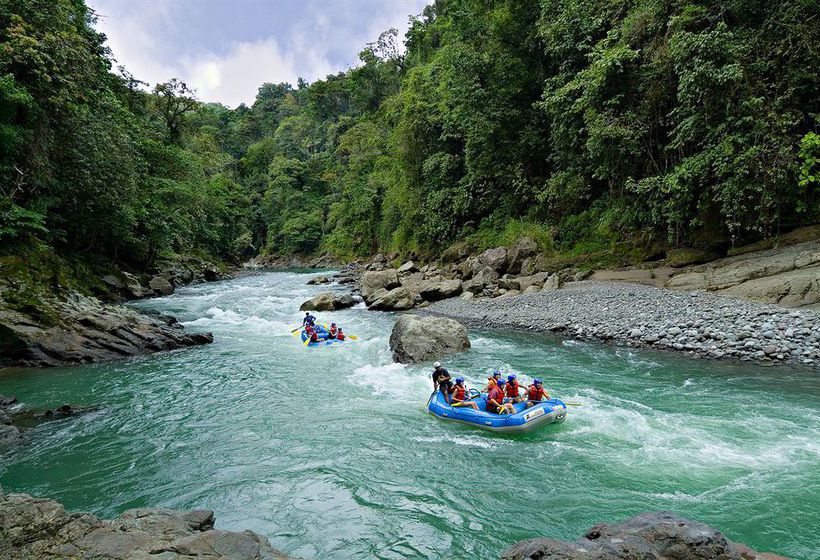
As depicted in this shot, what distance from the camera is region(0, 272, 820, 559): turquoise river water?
17.5ft

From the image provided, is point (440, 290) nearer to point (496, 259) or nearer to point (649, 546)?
point (496, 259)

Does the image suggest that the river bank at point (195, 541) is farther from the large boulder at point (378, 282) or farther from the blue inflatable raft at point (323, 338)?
the large boulder at point (378, 282)

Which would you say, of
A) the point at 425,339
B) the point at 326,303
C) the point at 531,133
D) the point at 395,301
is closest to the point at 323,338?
the point at 425,339

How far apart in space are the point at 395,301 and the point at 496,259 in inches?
205

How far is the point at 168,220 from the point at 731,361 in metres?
27.5

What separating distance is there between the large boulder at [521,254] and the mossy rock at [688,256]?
19.5ft

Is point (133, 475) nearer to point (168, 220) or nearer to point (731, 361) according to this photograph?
point (731, 361)

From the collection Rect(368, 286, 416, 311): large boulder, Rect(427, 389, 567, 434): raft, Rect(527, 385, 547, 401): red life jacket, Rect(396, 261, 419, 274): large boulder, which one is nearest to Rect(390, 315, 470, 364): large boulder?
Rect(427, 389, 567, 434): raft

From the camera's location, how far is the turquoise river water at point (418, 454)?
5.34 metres

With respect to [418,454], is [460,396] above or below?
above

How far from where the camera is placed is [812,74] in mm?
11945

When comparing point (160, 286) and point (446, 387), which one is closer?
point (446, 387)

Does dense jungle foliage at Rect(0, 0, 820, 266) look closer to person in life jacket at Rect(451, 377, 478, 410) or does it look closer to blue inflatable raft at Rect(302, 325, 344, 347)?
person in life jacket at Rect(451, 377, 478, 410)

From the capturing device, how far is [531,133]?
22016 mm
